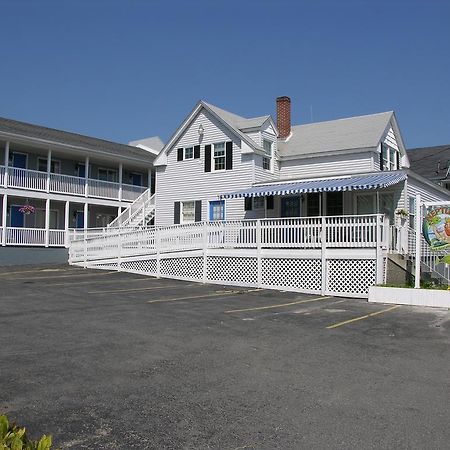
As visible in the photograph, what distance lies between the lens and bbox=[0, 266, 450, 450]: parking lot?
4566 millimetres

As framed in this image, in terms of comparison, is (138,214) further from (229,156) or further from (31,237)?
(229,156)

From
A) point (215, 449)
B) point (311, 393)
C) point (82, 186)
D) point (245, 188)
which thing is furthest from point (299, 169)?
point (215, 449)

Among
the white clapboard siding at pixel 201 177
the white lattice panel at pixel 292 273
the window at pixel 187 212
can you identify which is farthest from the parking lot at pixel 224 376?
the window at pixel 187 212

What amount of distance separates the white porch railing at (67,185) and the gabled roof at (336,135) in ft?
36.3

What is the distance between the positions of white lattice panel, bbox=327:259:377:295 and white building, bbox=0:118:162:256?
56.7ft

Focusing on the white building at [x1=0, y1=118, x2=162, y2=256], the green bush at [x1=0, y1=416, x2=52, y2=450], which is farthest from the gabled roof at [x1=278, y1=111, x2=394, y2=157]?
the green bush at [x1=0, y1=416, x2=52, y2=450]

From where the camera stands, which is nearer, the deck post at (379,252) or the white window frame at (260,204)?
the deck post at (379,252)

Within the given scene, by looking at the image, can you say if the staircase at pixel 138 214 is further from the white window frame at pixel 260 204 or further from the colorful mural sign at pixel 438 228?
the colorful mural sign at pixel 438 228

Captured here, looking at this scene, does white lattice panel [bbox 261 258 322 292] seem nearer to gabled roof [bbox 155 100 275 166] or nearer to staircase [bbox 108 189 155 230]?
gabled roof [bbox 155 100 275 166]

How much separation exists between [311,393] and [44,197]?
25843 mm

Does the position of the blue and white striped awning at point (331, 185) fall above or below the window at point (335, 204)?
above

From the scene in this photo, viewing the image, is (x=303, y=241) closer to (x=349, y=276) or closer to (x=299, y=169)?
(x=349, y=276)

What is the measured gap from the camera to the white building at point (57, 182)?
2762cm

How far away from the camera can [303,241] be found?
17578 mm
